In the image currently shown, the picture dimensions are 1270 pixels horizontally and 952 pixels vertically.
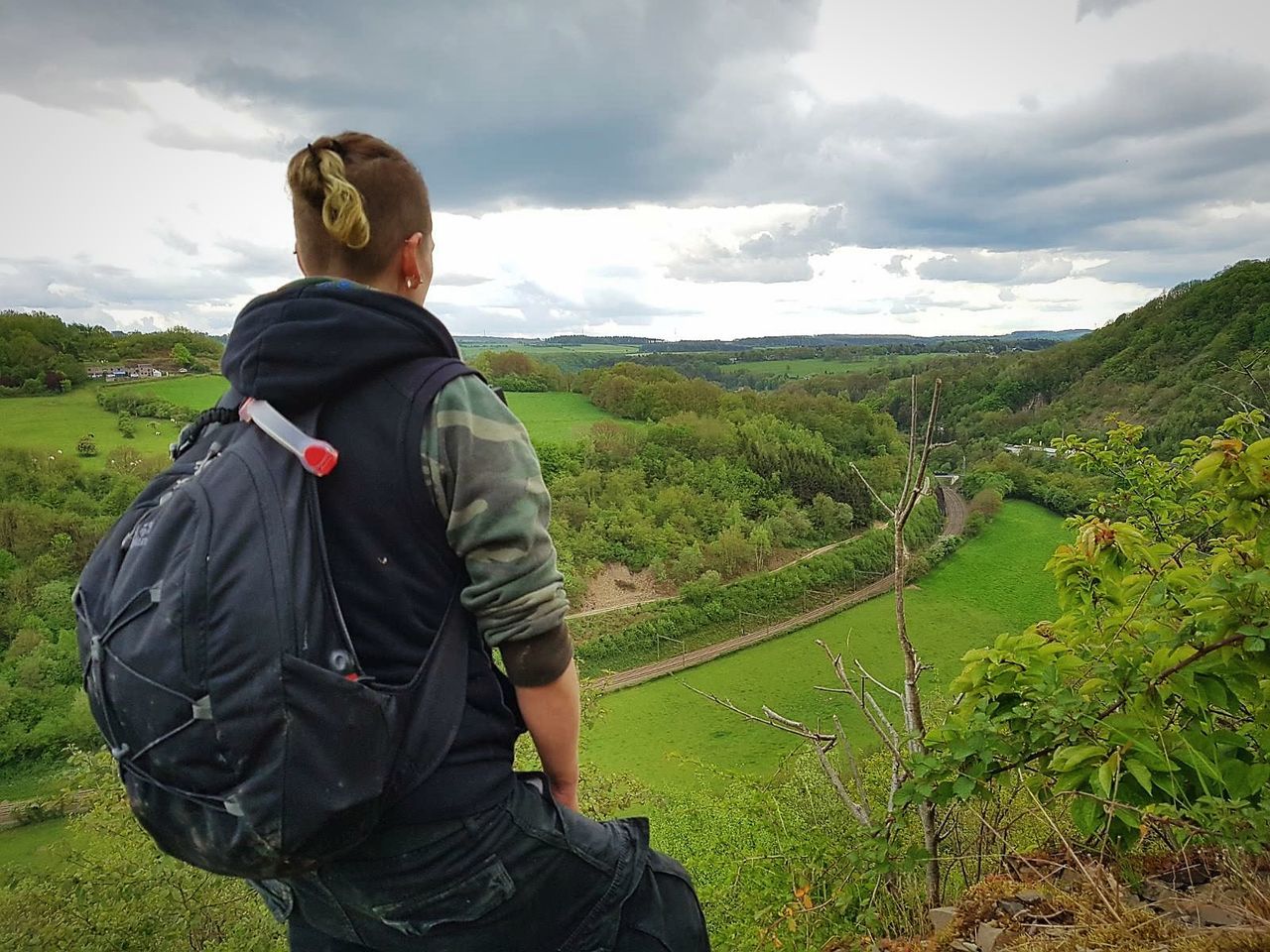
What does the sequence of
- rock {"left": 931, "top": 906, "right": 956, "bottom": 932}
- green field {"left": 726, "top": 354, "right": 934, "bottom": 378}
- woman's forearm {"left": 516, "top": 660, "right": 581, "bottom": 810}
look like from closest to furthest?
1. woman's forearm {"left": 516, "top": 660, "right": 581, "bottom": 810}
2. rock {"left": 931, "top": 906, "right": 956, "bottom": 932}
3. green field {"left": 726, "top": 354, "right": 934, "bottom": 378}

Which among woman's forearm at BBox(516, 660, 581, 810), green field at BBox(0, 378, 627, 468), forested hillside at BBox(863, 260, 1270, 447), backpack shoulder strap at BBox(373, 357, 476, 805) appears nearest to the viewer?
backpack shoulder strap at BBox(373, 357, 476, 805)

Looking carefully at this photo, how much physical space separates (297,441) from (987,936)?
2.15 metres

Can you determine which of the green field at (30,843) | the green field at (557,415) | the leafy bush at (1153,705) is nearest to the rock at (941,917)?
the leafy bush at (1153,705)

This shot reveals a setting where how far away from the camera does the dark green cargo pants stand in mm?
1110

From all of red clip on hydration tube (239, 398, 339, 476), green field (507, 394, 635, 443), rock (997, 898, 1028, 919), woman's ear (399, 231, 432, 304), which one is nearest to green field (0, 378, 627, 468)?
green field (507, 394, 635, 443)

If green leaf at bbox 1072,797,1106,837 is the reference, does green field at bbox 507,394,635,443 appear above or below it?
below

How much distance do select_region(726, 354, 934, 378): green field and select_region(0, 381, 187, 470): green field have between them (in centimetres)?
7792

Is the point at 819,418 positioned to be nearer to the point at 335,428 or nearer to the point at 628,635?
the point at 628,635

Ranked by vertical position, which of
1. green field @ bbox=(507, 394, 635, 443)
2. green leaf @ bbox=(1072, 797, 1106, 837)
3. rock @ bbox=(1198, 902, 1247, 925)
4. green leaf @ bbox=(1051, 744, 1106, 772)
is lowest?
green field @ bbox=(507, 394, 635, 443)

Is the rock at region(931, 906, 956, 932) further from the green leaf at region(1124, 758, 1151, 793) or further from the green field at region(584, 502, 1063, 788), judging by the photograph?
the green field at region(584, 502, 1063, 788)

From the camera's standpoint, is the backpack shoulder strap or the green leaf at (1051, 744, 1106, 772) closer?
the backpack shoulder strap

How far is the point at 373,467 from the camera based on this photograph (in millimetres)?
1086

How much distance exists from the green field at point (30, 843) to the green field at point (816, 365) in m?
89.2

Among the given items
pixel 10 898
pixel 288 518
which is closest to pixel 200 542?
pixel 288 518
